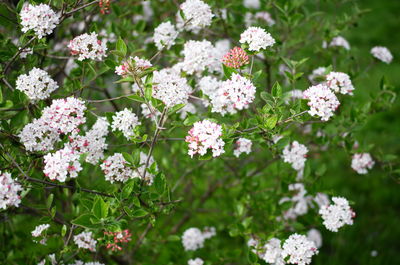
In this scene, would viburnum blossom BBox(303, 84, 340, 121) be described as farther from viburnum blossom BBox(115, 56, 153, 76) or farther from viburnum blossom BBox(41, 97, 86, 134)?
viburnum blossom BBox(41, 97, 86, 134)

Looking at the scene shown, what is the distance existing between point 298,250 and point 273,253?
25 cm

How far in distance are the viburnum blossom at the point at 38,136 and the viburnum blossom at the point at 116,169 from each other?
0.93ft

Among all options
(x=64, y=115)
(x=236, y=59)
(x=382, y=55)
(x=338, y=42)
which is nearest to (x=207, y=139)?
(x=236, y=59)

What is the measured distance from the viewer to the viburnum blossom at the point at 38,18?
1954 mm

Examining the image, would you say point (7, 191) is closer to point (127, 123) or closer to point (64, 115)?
point (64, 115)

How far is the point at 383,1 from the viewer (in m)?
7.79

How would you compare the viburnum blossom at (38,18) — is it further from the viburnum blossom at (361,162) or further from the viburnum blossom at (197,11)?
the viburnum blossom at (361,162)

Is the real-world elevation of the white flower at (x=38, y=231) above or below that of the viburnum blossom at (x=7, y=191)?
below

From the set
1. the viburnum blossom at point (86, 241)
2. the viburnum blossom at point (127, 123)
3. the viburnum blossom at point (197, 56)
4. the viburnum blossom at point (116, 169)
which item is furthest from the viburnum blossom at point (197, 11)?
the viburnum blossom at point (86, 241)

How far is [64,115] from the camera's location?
187cm

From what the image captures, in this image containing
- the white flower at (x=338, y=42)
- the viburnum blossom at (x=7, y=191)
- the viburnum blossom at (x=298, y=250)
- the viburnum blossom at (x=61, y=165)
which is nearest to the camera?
the viburnum blossom at (x=7, y=191)

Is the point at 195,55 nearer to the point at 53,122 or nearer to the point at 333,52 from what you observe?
the point at 53,122

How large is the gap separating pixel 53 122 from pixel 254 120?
977 mm

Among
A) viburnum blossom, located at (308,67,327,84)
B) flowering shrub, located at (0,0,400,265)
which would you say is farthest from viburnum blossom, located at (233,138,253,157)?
viburnum blossom, located at (308,67,327,84)
